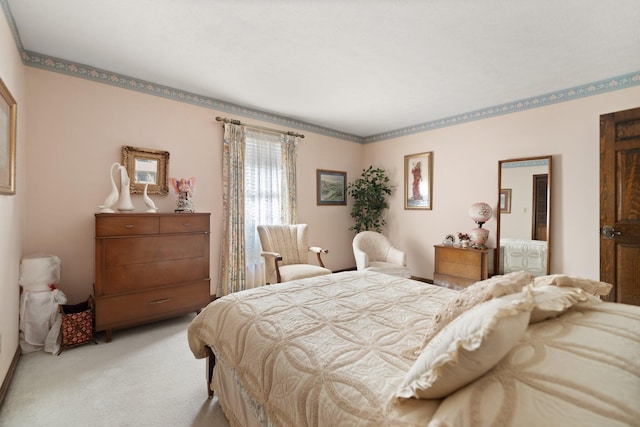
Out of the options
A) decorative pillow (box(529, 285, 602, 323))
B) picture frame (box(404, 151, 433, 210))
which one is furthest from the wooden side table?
decorative pillow (box(529, 285, 602, 323))

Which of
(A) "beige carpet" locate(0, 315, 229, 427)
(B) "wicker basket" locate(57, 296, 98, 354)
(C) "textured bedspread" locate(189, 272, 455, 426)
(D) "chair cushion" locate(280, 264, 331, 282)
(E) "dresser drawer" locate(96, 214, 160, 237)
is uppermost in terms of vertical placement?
(E) "dresser drawer" locate(96, 214, 160, 237)

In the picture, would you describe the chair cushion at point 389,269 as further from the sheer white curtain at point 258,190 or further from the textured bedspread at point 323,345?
the textured bedspread at point 323,345

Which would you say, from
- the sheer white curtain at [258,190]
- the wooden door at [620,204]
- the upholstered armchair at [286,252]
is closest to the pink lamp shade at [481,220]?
the wooden door at [620,204]

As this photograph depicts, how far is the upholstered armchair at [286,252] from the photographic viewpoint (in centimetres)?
345

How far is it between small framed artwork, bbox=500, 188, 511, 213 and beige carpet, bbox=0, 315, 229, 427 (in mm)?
3965

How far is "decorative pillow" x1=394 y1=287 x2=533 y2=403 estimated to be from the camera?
718 millimetres

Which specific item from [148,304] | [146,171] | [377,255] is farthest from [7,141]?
[377,255]

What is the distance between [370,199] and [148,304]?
371 centimetres

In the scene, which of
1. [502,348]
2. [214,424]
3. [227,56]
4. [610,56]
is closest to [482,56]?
[610,56]

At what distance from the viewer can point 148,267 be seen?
9.54 feet

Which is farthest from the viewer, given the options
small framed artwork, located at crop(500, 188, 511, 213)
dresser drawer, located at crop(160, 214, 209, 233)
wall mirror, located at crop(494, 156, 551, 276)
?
small framed artwork, located at crop(500, 188, 511, 213)

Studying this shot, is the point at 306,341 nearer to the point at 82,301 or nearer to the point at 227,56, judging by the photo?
the point at 227,56

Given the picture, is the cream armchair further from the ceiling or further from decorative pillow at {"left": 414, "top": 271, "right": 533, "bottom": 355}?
decorative pillow at {"left": 414, "top": 271, "right": 533, "bottom": 355}

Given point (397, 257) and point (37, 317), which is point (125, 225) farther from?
point (397, 257)
